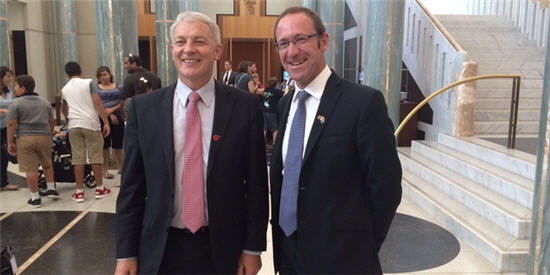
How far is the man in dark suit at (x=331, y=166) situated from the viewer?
1742 mm

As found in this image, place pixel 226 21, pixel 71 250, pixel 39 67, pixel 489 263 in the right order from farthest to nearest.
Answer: pixel 226 21 → pixel 39 67 → pixel 71 250 → pixel 489 263

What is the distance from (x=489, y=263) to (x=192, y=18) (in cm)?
337

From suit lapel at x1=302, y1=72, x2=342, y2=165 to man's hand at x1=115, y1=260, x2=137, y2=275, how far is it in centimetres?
87

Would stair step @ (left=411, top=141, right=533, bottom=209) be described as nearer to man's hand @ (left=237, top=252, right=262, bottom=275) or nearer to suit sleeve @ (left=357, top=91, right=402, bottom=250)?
suit sleeve @ (left=357, top=91, right=402, bottom=250)

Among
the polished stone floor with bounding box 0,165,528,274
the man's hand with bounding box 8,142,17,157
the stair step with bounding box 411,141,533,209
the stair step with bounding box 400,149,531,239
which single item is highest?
the man's hand with bounding box 8,142,17,157

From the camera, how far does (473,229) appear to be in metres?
4.23

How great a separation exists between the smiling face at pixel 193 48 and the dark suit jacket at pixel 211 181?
0.15 metres

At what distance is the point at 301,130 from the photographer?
5.98 feet

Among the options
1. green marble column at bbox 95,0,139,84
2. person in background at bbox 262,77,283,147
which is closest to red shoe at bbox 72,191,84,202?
green marble column at bbox 95,0,139,84

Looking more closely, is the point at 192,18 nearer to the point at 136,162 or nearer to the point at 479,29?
the point at 136,162

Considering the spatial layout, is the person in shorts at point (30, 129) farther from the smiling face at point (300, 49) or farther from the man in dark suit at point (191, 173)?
the smiling face at point (300, 49)

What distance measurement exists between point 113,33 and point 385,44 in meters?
5.00

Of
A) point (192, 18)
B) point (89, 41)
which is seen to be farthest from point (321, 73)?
point (89, 41)

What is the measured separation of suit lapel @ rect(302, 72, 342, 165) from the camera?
176 cm
